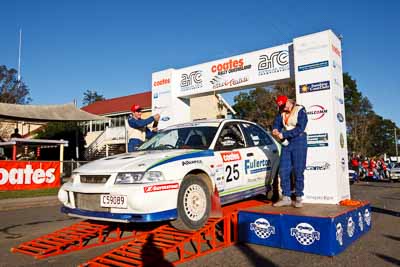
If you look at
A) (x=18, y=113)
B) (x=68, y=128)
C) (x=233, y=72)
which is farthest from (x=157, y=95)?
(x=68, y=128)

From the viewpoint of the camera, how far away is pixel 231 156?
5316mm

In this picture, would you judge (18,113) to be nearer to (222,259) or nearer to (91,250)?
(91,250)

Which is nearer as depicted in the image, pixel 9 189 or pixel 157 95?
pixel 157 95

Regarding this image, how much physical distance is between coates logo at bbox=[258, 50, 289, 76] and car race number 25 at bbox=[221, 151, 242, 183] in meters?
3.36

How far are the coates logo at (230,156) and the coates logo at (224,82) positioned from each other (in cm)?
374

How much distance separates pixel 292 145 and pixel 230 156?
3.51ft

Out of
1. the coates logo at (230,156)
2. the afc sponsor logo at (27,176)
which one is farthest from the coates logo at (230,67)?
the afc sponsor logo at (27,176)

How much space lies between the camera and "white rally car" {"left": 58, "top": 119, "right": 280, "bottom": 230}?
399cm

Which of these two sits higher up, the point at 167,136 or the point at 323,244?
the point at 167,136

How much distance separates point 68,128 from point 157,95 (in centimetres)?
2604

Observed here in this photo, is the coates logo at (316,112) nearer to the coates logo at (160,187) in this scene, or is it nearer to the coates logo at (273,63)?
the coates logo at (273,63)

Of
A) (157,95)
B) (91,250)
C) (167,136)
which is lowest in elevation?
(91,250)

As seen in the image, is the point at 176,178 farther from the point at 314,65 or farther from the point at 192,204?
the point at 314,65

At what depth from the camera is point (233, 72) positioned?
29.1 ft
